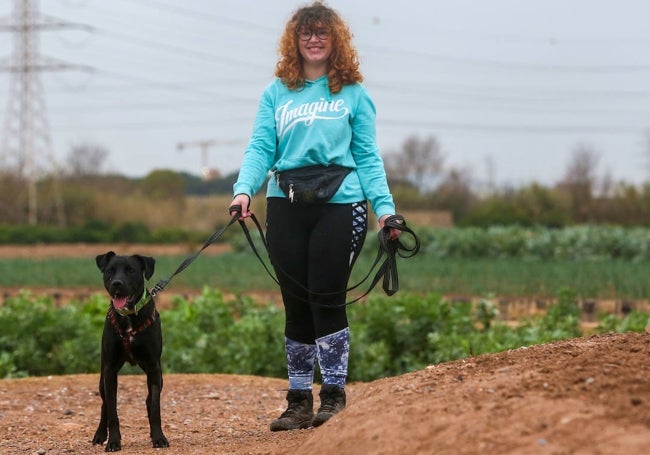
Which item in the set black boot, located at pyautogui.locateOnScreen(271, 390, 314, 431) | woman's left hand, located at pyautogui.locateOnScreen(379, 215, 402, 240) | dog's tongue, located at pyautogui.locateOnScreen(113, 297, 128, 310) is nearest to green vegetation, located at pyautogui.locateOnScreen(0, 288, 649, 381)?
black boot, located at pyautogui.locateOnScreen(271, 390, 314, 431)

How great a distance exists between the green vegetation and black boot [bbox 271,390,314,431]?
3530 millimetres

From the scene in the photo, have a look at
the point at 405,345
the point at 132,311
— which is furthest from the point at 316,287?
the point at 405,345

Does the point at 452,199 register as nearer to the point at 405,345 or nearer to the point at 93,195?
the point at 93,195

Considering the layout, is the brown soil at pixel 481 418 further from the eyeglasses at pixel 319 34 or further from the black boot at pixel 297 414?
the eyeglasses at pixel 319 34

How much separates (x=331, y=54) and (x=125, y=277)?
1.60 m

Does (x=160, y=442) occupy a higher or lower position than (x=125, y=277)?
lower

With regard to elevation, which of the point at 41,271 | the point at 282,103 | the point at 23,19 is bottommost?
the point at 41,271

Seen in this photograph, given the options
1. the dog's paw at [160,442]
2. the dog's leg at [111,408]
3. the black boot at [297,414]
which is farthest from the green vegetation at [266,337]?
the dog's leg at [111,408]

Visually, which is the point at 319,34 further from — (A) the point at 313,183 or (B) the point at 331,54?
(A) the point at 313,183

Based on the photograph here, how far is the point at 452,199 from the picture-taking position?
49.2m

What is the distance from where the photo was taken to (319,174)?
5641 mm

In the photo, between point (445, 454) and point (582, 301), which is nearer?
point (445, 454)

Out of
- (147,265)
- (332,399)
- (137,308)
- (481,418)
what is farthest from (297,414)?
(481,418)

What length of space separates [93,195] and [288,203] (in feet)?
138
